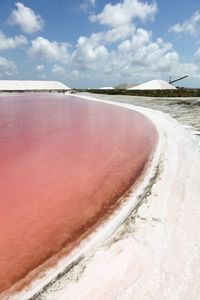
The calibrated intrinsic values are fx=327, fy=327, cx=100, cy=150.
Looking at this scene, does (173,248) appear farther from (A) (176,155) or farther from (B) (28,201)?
(A) (176,155)

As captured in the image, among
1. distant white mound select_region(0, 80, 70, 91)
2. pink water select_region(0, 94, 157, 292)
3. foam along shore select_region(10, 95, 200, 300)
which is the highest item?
foam along shore select_region(10, 95, 200, 300)

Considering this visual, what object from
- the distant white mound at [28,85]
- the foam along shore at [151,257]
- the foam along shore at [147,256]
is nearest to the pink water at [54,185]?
the foam along shore at [147,256]

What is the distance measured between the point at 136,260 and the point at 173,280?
79 centimetres

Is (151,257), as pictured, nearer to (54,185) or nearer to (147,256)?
(147,256)

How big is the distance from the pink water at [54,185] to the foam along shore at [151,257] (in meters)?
0.97

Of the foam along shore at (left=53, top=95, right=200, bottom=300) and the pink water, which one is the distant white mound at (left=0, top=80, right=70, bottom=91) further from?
the foam along shore at (left=53, top=95, right=200, bottom=300)

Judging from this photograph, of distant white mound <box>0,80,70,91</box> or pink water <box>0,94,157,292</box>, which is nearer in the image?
pink water <box>0,94,157,292</box>

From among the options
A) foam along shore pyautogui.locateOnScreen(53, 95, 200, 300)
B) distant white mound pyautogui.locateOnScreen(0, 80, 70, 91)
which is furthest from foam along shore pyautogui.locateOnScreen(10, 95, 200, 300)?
distant white mound pyautogui.locateOnScreen(0, 80, 70, 91)

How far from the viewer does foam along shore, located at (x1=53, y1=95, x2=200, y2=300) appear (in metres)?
4.95

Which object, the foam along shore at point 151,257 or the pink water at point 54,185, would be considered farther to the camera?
the pink water at point 54,185

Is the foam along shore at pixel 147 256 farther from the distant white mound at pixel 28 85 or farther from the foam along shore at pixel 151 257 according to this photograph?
the distant white mound at pixel 28 85

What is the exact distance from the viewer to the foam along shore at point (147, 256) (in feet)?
16.3

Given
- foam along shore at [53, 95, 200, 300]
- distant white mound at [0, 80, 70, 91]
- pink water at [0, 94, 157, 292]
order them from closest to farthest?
foam along shore at [53, 95, 200, 300] < pink water at [0, 94, 157, 292] < distant white mound at [0, 80, 70, 91]

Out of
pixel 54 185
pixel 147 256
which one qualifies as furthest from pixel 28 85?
pixel 147 256
